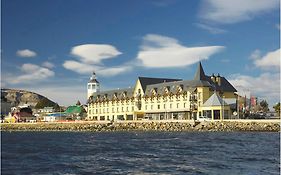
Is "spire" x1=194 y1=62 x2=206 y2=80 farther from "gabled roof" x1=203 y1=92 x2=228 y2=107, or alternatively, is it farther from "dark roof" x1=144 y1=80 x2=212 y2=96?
"gabled roof" x1=203 y1=92 x2=228 y2=107

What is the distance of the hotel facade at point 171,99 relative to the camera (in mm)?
91500

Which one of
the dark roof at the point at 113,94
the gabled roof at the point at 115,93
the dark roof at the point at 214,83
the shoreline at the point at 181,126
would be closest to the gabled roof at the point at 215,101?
the dark roof at the point at 214,83

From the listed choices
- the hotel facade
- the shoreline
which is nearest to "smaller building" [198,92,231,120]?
the hotel facade

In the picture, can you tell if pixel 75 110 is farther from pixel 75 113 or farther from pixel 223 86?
pixel 223 86

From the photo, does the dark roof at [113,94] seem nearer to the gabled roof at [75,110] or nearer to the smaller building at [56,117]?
the smaller building at [56,117]

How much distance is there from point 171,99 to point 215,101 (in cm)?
1607

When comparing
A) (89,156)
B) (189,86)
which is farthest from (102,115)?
(89,156)

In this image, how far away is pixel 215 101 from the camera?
292ft

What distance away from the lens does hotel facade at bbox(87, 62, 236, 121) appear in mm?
91500

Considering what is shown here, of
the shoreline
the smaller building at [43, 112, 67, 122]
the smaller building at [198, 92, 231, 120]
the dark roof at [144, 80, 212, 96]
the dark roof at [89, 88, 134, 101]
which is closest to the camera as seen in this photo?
the shoreline

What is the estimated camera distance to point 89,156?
105 feet

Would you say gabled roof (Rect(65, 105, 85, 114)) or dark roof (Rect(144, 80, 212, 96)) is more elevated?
dark roof (Rect(144, 80, 212, 96))

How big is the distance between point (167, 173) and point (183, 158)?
663 cm

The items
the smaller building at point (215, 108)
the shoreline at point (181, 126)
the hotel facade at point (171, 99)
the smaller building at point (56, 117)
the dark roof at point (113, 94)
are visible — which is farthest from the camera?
the smaller building at point (56, 117)
